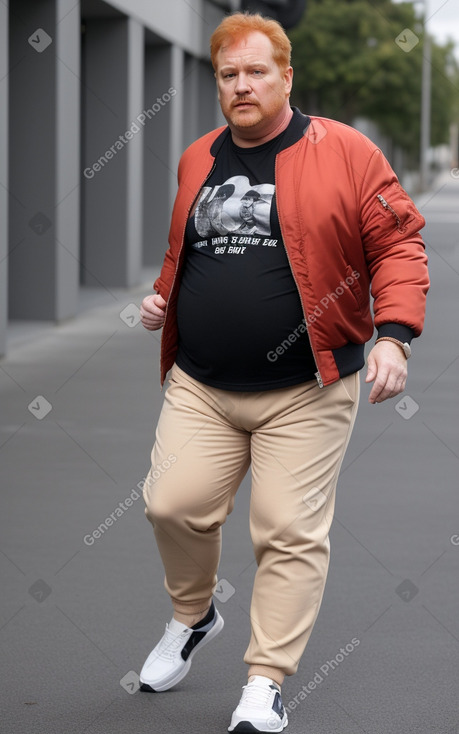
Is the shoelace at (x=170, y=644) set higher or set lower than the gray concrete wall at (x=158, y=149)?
higher

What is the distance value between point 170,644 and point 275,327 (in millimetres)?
1025

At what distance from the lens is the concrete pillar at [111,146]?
1523 cm

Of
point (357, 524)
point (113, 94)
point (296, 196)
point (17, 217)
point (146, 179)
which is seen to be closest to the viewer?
point (296, 196)

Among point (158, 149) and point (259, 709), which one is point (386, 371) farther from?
point (158, 149)

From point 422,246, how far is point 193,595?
4.02ft

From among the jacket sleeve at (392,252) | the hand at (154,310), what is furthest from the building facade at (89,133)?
the jacket sleeve at (392,252)

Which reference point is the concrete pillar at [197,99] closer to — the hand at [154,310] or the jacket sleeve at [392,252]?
the hand at [154,310]

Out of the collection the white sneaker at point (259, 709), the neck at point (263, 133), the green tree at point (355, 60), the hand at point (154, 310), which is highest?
the neck at point (263, 133)

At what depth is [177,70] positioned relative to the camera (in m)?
18.8

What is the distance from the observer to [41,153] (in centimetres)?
1227

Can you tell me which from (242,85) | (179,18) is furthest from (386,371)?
(179,18)

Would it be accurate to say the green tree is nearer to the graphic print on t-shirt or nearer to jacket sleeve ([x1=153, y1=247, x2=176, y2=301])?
jacket sleeve ([x1=153, y1=247, x2=176, y2=301])

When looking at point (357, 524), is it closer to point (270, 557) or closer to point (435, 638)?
point (435, 638)

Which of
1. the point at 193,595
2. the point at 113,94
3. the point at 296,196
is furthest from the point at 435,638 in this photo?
the point at 113,94
